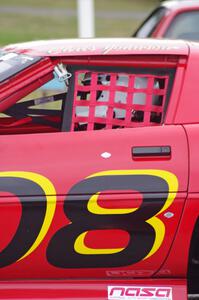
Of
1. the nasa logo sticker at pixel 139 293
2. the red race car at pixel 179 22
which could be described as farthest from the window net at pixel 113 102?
the red race car at pixel 179 22

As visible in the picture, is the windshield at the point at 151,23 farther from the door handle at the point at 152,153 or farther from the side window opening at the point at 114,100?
the door handle at the point at 152,153

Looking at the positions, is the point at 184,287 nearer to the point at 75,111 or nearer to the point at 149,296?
the point at 149,296

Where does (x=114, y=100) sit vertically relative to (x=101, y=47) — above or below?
below

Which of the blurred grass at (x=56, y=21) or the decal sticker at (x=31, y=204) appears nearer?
the decal sticker at (x=31, y=204)

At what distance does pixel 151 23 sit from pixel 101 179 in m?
4.37

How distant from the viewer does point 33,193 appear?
281cm

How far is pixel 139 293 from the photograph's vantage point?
2.92 m

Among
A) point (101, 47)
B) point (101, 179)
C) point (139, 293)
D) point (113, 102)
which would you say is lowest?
point (139, 293)

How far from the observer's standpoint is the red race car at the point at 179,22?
6340 millimetres

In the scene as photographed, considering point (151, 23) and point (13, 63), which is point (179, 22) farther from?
point (13, 63)

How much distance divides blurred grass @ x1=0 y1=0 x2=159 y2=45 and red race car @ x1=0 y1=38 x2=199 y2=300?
1225cm

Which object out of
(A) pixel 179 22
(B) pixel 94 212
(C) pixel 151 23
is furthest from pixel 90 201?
(C) pixel 151 23

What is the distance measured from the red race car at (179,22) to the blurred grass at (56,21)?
352 inches

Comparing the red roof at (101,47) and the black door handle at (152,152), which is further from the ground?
the red roof at (101,47)
